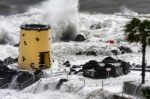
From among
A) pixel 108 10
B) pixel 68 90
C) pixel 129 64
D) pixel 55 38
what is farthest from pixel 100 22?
pixel 68 90

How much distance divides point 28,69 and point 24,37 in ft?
5.99

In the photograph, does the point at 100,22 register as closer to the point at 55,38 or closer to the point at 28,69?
the point at 55,38

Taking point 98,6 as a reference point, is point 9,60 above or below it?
below

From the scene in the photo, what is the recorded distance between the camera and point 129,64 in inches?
1400

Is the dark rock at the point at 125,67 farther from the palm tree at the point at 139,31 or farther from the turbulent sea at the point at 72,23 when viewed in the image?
the palm tree at the point at 139,31

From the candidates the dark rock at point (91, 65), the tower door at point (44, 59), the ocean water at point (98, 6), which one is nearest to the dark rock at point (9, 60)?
the tower door at point (44, 59)

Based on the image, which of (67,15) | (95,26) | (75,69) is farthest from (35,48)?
(67,15)

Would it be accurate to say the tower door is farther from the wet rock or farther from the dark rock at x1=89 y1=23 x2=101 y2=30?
the dark rock at x1=89 y1=23 x2=101 y2=30

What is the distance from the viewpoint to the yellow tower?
35.2m

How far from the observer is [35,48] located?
35.3m

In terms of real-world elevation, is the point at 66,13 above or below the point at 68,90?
above

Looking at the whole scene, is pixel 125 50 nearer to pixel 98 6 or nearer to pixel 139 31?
pixel 139 31

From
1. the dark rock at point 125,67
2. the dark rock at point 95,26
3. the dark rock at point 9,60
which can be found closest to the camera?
the dark rock at point 125,67

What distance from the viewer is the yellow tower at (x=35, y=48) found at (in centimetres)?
3522
